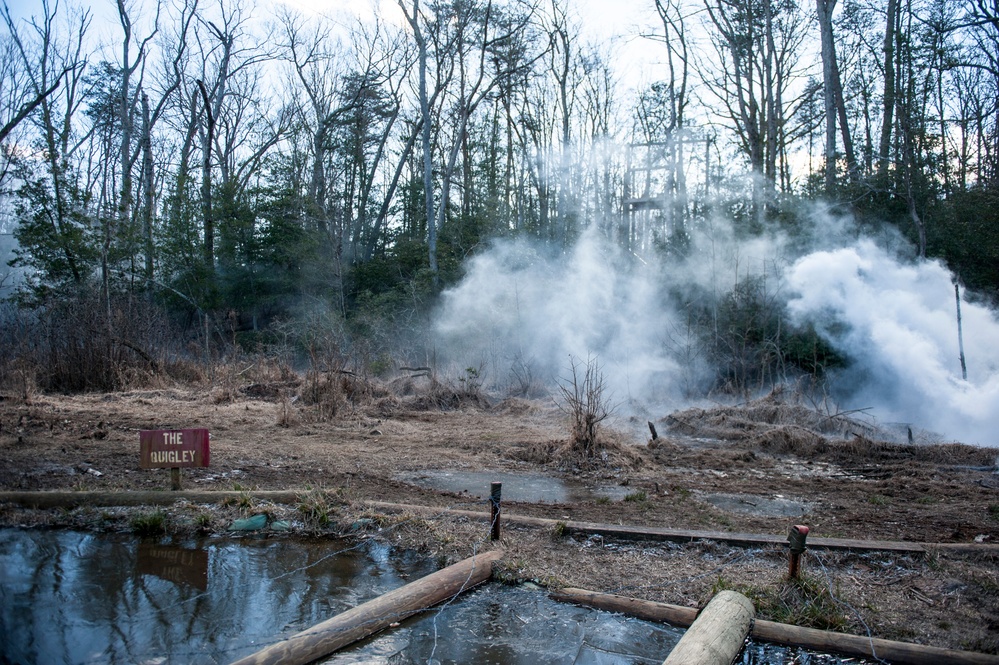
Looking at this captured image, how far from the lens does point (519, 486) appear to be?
8258 mm

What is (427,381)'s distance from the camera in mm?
15367

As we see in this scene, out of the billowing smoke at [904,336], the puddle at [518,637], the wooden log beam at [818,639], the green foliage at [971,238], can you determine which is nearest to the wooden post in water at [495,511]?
the puddle at [518,637]

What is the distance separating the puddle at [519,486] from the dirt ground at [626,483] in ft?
0.85

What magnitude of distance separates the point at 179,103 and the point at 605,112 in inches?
688

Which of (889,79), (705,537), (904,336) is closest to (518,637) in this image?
(705,537)

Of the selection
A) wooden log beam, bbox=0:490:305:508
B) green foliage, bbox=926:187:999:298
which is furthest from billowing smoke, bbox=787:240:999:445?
wooden log beam, bbox=0:490:305:508

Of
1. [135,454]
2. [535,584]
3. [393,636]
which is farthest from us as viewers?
[135,454]

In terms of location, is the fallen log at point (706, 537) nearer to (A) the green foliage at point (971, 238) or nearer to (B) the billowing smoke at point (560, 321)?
(B) the billowing smoke at point (560, 321)

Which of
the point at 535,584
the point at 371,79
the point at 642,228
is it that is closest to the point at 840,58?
the point at 642,228

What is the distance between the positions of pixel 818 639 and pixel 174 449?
5.44 m

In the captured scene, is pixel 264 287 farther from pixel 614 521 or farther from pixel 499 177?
pixel 614 521

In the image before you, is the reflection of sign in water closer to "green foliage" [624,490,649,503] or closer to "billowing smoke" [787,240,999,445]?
"green foliage" [624,490,649,503]

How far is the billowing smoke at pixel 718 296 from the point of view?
13.4 metres

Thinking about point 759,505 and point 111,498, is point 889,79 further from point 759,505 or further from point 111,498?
point 111,498
